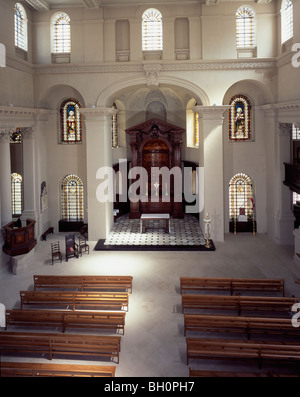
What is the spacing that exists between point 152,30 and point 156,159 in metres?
8.51

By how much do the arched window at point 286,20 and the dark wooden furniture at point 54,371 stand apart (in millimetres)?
17342

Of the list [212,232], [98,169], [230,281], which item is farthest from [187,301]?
[98,169]

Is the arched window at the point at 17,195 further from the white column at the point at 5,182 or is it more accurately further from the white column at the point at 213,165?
the white column at the point at 213,165

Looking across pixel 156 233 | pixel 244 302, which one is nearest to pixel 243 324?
pixel 244 302

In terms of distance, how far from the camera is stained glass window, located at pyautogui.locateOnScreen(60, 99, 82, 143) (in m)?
24.9

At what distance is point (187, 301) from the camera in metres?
14.1

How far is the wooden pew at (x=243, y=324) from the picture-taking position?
40.3 ft

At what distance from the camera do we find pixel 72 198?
2556cm

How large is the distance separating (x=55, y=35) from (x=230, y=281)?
634 inches

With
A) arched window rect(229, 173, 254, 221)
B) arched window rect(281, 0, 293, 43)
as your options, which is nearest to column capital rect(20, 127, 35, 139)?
arched window rect(229, 173, 254, 221)

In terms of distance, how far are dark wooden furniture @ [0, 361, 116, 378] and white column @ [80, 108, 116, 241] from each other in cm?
1300

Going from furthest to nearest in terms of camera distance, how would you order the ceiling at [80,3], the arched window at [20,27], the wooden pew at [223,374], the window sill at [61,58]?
the window sill at [61,58] < the ceiling at [80,3] < the arched window at [20,27] < the wooden pew at [223,374]

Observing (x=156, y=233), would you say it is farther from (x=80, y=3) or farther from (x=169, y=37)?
(x=80, y=3)

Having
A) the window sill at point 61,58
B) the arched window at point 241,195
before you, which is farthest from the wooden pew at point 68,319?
the window sill at point 61,58
